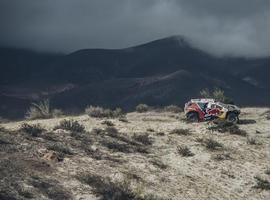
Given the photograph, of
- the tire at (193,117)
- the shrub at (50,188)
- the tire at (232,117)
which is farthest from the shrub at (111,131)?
the shrub at (50,188)

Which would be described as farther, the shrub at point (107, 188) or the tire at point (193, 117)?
the tire at point (193, 117)

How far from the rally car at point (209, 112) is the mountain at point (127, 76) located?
5847cm

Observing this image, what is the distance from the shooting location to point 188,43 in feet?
506

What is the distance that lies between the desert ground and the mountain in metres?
65.7

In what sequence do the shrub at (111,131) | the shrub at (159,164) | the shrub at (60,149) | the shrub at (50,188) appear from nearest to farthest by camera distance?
the shrub at (50,188) < the shrub at (60,149) < the shrub at (159,164) < the shrub at (111,131)

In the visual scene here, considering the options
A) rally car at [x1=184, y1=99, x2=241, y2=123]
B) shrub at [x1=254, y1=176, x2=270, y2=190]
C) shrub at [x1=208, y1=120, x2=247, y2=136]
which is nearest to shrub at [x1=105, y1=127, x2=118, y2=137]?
shrub at [x1=208, y1=120, x2=247, y2=136]

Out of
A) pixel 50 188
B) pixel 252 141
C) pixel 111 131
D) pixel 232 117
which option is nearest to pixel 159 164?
pixel 111 131

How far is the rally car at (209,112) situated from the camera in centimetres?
4338

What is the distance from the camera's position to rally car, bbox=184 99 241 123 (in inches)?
1708

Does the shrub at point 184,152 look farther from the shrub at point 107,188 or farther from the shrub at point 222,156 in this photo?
the shrub at point 107,188

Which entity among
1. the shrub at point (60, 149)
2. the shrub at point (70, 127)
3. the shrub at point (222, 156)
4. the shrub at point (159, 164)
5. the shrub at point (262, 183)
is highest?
the shrub at point (70, 127)

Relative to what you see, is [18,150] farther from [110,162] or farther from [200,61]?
[200,61]

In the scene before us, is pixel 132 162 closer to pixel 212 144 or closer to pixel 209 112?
pixel 212 144

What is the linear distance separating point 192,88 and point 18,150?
85.6 m
